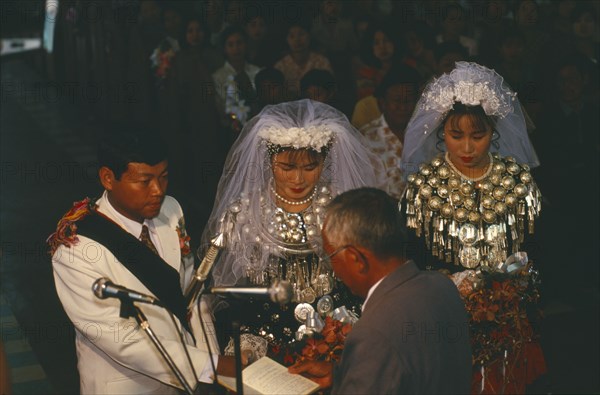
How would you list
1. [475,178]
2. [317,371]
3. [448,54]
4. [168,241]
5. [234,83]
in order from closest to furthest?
[317,371], [168,241], [475,178], [448,54], [234,83]

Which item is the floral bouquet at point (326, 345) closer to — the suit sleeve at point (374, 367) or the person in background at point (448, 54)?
the suit sleeve at point (374, 367)

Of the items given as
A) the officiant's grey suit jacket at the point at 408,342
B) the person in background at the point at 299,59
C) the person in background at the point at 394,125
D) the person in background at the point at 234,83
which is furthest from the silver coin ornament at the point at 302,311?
the person in background at the point at 299,59

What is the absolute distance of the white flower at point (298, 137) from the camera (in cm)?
443

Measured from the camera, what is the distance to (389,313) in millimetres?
3055

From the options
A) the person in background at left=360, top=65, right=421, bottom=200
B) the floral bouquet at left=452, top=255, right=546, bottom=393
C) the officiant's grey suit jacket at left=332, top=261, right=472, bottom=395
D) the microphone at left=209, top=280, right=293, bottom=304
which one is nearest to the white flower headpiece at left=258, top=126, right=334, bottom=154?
the floral bouquet at left=452, top=255, right=546, bottom=393

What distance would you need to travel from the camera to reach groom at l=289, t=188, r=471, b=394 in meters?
2.99

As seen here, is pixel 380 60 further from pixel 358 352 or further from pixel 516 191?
pixel 358 352

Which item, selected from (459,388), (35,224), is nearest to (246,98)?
(35,224)

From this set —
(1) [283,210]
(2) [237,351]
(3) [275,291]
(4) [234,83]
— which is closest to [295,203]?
(1) [283,210]

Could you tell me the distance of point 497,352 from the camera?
443 cm

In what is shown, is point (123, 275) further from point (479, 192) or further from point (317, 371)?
point (479, 192)

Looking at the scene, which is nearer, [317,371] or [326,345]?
[317,371]

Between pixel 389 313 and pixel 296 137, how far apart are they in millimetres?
1562

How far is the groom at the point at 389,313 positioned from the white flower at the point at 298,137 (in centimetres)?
118
